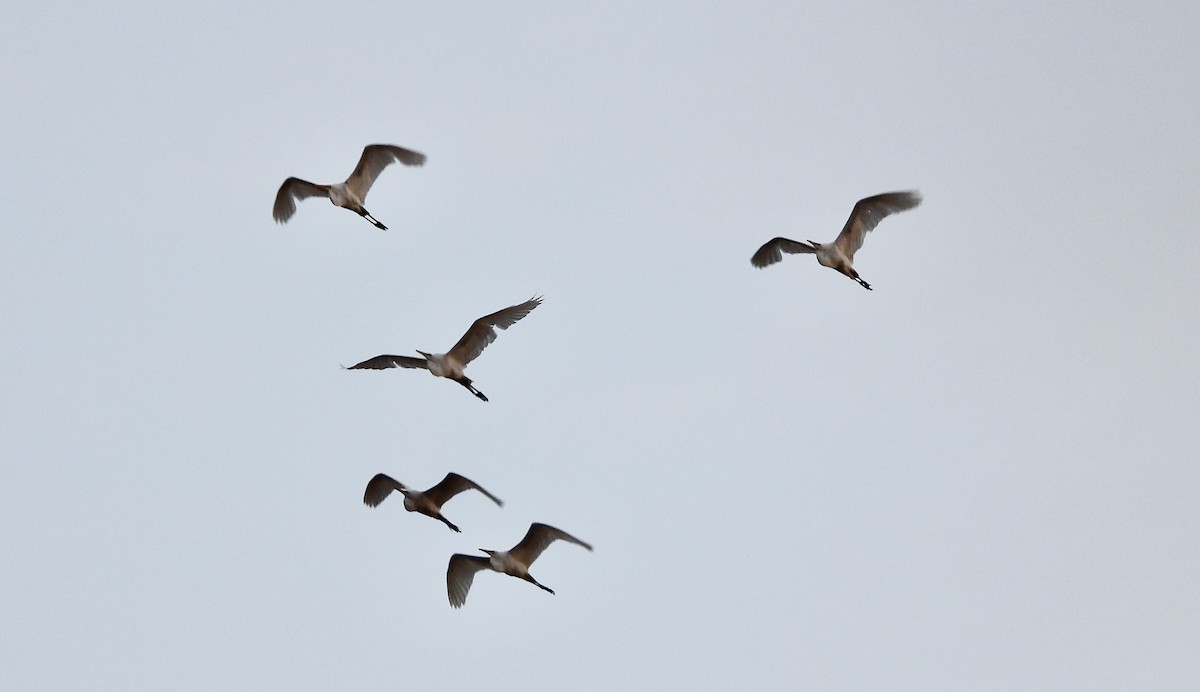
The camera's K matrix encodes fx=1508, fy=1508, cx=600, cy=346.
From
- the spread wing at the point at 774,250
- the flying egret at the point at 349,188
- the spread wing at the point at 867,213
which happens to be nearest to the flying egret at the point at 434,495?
the flying egret at the point at 349,188

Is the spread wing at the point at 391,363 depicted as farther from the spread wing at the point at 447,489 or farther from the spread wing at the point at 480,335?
the spread wing at the point at 447,489

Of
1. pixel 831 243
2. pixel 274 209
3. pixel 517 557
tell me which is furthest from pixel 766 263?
pixel 274 209

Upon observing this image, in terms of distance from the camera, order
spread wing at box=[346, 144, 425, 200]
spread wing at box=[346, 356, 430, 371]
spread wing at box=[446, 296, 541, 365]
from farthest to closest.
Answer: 1. spread wing at box=[346, 144, 425, 200]
2. spread wing at box=[346, 356, 430, 371]
3. spread wing at box=[446, 296, 541, 365]

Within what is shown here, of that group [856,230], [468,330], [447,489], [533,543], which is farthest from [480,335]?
[856,230]

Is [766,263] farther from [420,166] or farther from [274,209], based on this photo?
[274,209]

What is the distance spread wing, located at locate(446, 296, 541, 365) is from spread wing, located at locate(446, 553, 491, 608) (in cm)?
382

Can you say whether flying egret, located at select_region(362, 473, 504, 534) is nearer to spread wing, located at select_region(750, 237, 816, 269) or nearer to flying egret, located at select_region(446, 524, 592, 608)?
flying egret, located at select_region(446, 524, 592, 608)

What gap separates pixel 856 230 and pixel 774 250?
74.6 inches

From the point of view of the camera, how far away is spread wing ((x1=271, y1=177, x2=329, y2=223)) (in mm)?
29938

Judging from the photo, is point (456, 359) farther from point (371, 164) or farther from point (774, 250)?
point (774, 250)

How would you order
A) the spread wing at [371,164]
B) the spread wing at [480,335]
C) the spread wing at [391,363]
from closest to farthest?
the spread wing at [480,335] < the spread wing at [391,363] < the spread wing at [371,164]

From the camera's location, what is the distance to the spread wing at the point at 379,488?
30.1 meters

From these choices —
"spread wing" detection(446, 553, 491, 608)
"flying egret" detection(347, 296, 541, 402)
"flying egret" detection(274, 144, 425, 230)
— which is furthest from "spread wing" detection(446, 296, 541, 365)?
"spread wing" detection(446, 553, 491, 608)

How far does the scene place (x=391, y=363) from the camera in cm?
2925
